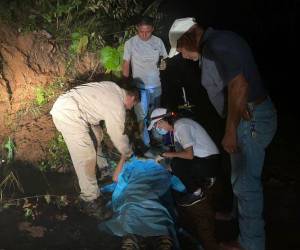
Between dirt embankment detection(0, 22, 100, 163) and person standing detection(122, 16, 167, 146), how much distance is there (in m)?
1.29

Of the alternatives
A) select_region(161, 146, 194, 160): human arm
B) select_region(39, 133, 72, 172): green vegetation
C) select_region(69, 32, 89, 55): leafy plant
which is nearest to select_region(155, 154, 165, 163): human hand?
select_region(161, 146, 194, 160): human arm

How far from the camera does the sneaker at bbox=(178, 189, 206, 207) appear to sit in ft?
15.8

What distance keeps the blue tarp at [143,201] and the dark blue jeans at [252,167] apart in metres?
0.78

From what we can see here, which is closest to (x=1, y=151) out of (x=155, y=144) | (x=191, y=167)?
(x=155, y=144)

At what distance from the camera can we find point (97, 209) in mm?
4590

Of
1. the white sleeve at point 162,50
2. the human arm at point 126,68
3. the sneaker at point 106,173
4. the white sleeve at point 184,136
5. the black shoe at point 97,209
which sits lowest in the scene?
the black shoe at point 97,209

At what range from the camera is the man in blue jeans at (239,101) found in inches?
117

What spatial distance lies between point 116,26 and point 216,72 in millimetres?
4992

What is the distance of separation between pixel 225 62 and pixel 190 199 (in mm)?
2383

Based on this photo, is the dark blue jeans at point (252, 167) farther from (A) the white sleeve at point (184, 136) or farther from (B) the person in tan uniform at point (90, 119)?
(B) the person in tan uniform at point (90, 119)

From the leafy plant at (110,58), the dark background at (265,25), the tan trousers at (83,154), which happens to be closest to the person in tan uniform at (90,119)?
the tan trousers at (83,154)

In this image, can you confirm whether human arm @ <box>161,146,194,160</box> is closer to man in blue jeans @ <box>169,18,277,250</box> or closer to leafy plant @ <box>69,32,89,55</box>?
man in blue jeans @ <box>169,18,277,250</box>

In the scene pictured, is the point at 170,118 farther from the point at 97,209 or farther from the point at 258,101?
the point at 258,101

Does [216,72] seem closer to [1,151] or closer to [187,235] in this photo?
[187,235]
